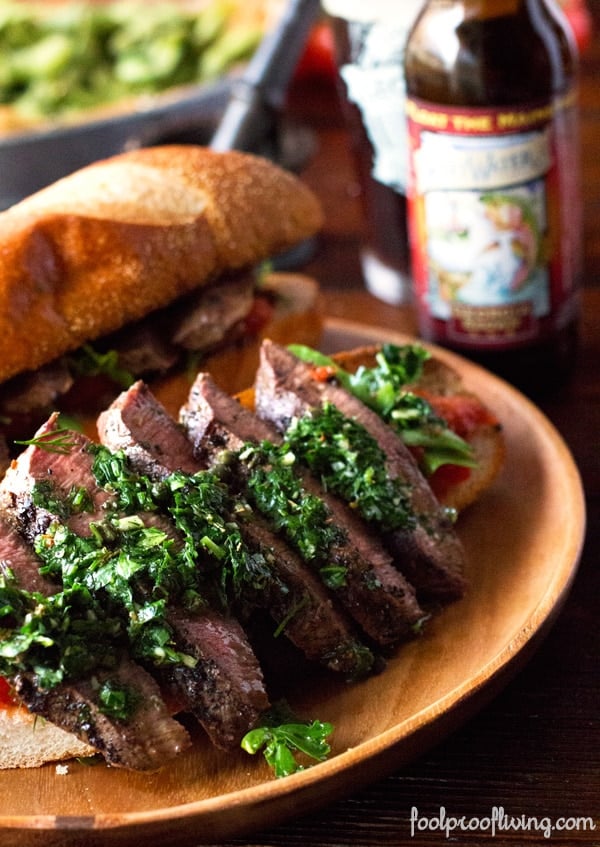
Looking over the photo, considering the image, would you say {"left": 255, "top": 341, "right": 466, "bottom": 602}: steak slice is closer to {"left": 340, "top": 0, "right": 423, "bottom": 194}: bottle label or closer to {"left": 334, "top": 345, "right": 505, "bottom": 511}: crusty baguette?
{"left": 334, "top": 345, "right": 505, "bottom": 511}: crusty baguette

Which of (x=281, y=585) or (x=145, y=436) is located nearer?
(x=281, y=585)

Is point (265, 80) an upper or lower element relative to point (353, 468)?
upper

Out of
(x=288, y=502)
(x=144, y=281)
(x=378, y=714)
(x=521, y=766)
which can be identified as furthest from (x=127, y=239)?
(x=521, y=766)

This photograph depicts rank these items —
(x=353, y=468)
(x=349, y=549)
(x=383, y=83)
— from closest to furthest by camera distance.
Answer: (x=349, y=549)
(x=353, y=468)
(x=383, y=83)

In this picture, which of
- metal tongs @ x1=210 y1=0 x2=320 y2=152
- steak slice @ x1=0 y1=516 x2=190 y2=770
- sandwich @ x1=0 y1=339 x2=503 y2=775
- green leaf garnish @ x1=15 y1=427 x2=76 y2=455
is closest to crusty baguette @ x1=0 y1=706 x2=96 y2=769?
sandwich @ x1=0 y1=339 x2=503 y2=775

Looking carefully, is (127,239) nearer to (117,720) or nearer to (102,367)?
(102,367)

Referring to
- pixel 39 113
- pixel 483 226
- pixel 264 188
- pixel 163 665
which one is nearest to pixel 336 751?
pixel 163 665

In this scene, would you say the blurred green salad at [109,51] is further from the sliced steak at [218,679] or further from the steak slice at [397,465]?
the sliced steak at [218,679]
